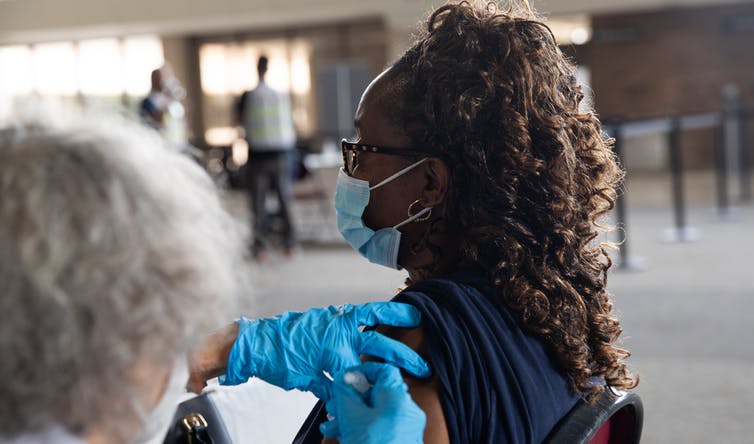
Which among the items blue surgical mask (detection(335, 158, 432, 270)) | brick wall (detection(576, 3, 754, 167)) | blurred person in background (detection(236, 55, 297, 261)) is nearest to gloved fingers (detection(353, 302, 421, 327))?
blue surgical mask (detection(335, 158, 432, 270))

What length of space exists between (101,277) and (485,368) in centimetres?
48

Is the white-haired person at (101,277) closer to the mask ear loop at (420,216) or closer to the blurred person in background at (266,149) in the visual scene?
the mask ear loop at (420,216)

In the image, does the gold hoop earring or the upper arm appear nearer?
the upper arm

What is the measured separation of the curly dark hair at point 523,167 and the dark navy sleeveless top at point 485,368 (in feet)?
0.09

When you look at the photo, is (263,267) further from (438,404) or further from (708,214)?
(438,404)

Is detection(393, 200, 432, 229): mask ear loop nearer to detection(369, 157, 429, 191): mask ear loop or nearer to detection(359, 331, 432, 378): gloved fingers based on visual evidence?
detection(369, 157, 429, 191): mask ear loop

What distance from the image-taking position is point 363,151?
1.18m

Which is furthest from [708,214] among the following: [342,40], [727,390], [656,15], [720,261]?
[342,40]

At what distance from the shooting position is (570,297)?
3.35 feet

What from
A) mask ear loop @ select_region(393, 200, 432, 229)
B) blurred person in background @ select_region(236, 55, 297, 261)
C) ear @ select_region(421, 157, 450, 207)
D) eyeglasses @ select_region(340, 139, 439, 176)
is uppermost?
eyeglasses @ select_region(340, 139, 439, 176)

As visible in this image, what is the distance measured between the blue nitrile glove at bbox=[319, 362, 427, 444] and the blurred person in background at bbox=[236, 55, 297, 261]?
19.6ft

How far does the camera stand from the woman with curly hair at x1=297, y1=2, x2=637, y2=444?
36.6 inches

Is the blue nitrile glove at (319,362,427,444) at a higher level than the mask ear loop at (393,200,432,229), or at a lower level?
lower

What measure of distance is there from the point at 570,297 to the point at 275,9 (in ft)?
46.9
